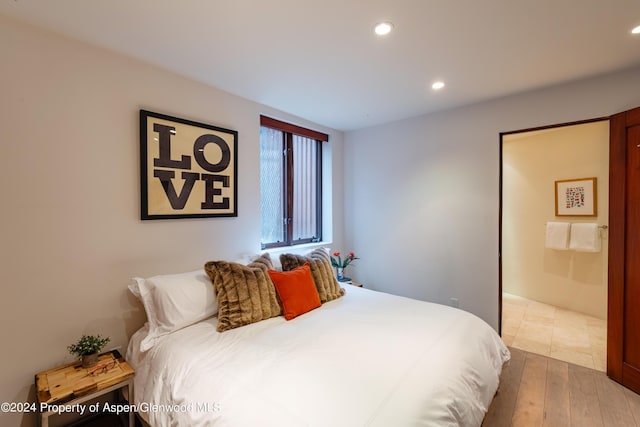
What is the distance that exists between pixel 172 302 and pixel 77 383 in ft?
1.91

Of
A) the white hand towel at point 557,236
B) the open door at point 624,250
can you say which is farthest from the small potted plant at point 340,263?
the white hand towel at point 557,236

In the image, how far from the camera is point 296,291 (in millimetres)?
2160

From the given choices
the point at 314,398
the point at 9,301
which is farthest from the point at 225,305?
the point at 9,301

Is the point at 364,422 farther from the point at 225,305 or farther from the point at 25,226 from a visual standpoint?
the point at 25,226

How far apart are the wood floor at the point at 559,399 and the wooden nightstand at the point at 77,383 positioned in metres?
2.30

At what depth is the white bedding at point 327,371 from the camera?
3.72 feet

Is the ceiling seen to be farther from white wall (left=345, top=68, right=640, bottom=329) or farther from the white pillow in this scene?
the white pillow

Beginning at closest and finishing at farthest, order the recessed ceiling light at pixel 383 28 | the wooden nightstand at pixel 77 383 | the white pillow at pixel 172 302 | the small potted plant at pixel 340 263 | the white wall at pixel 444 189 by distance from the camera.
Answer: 1. the wooden nightstand at pixel 77 383
2. the recessed ceiling light at pixel 383 28
3. the white pillow at pixel 172 302
4. the white wall at pixel 444 189
5. the small potted plant at pixel 340 263

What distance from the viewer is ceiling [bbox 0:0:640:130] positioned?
152 centimetres

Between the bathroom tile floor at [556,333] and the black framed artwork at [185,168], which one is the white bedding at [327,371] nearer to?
the black framed artwork at [185,168]

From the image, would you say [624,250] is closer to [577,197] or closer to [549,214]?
[577,197]

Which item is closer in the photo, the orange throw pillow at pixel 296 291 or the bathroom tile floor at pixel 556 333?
the orange throw pillow at pixel 296 291

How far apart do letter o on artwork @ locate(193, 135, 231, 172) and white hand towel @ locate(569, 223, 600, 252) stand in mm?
4469

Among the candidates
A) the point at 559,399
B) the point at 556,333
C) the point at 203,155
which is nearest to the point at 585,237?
the point at 556,333
